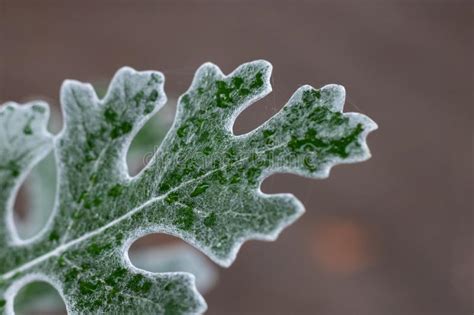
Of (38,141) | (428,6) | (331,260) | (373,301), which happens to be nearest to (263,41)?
(428,6)

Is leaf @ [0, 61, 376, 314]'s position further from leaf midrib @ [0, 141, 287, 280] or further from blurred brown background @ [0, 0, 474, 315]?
blurred brown background @ [0, 0, 474, 315]

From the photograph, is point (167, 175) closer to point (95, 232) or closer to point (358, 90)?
point (95, 232)

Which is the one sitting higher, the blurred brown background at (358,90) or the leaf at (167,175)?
the blurred brown background at (358,90)

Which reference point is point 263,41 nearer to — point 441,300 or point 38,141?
point 441,300

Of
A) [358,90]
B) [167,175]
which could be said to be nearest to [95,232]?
[167,175]

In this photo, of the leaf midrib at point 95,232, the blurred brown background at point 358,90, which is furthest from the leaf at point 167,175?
the blurred brown background at point 358,90

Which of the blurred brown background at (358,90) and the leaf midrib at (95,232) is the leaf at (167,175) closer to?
the leaf midrib at (95,232)

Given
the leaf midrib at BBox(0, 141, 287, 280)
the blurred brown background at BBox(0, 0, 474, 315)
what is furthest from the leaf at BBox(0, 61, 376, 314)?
the blurred brown background at BBox(0, 0, 474, 315)
